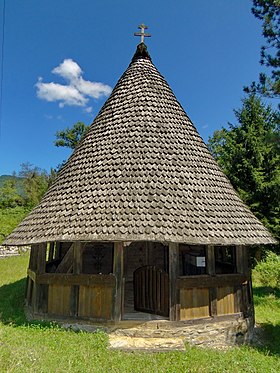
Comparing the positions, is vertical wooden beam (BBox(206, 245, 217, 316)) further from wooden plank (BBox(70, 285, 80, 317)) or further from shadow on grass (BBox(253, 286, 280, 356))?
wooden plank (BBox(70, 285, 80, 317))

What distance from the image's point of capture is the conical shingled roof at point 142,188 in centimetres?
618

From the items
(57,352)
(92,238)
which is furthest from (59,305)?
(92,238)

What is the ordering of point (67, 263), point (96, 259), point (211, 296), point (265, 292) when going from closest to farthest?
1. point (211, 296)
2. point (67, 263)
3. point (96, 259)
4. point (265, 292)

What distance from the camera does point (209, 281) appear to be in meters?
6.88

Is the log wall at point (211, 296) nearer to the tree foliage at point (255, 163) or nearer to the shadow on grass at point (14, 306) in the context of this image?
the shadow on grass at point (14, 306)

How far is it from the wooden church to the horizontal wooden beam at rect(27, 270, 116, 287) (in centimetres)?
2

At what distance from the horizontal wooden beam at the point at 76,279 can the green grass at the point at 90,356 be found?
959 millimetres

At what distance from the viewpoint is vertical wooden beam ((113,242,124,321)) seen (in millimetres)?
6379

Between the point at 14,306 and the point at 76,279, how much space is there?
3409 millimetres

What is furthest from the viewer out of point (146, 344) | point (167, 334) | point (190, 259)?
point (190, 259)

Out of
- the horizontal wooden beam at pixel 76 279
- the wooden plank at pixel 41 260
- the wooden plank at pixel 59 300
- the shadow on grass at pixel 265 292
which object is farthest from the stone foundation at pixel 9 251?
the shadow on grass at pixel 265 292

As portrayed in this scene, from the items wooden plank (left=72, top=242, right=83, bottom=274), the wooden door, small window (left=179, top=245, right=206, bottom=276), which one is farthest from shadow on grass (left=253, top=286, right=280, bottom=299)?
wooden plank (left=72, top=242, right=83, bottom=274)

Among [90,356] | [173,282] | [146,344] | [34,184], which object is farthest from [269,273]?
[34,184]

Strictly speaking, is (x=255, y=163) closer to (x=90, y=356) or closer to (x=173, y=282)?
(x=173, y=282)
